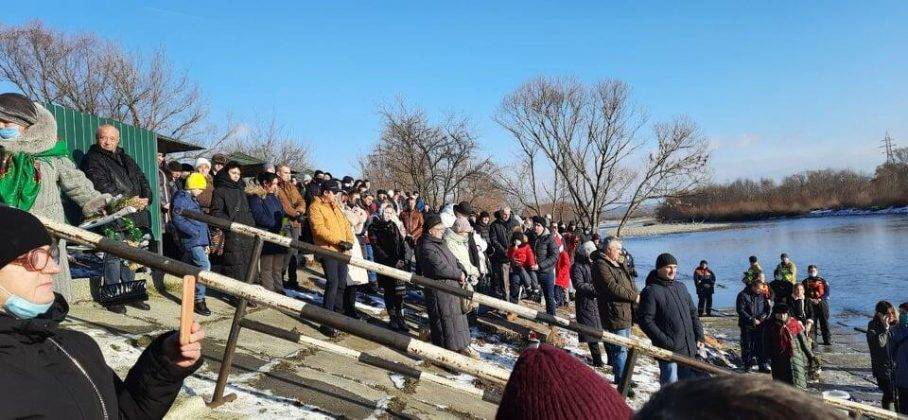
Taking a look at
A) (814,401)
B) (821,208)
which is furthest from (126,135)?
(821,208)

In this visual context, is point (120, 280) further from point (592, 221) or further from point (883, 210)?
point (883, 210)

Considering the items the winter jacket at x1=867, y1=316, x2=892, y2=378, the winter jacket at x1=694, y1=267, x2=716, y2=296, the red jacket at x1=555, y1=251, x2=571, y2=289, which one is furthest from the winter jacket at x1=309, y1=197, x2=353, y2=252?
the winter jacket at x1=694, y1=267, x2=716, y2=296

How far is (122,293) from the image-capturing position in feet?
16.4

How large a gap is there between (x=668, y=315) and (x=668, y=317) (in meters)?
0.02

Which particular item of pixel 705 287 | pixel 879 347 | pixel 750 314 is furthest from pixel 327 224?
pixel 705 287

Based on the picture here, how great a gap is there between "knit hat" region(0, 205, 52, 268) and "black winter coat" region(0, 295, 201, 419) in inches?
7.7

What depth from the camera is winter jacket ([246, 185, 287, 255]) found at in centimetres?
661

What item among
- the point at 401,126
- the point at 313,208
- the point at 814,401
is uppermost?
the point at 401,126

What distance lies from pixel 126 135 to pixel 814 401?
784 cm

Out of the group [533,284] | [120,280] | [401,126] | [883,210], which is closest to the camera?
[120,280]

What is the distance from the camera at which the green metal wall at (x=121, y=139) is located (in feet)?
20.7

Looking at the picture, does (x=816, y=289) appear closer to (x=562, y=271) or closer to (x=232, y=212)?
(x=562, y=271)

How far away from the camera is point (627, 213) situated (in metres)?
30.4

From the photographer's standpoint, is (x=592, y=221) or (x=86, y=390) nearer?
(x=86, y=390)
